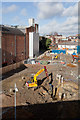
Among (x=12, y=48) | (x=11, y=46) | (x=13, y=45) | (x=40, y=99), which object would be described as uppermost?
(x=13, y=45)

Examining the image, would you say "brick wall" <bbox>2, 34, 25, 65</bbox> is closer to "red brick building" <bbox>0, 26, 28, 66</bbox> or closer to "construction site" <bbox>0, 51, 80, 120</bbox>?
"red brick building" <bbox>0, 26, 28, 66</bbox>

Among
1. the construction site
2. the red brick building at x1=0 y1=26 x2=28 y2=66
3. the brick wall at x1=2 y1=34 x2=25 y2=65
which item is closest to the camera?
the construction site

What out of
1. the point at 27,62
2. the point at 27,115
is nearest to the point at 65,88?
the point at 27,115

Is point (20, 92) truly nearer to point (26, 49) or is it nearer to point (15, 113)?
point (15, 113)

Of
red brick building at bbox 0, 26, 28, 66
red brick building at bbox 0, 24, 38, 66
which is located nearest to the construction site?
red brick building at bbox 0, 26, 28, 66

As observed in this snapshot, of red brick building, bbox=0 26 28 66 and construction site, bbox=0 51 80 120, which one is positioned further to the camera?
red brick building, bbox=0 26 28 66

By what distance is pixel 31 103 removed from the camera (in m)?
9.59

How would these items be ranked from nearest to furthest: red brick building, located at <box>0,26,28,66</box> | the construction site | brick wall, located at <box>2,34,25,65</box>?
the construction site, red brick building, located at <box>0,26,28,66</box>, brick wall, located at <box>2,34,25,65</box>

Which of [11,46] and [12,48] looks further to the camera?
[12,48]

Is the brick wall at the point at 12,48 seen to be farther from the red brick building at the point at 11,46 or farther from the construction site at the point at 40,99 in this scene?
the construction site at the point at 40,99

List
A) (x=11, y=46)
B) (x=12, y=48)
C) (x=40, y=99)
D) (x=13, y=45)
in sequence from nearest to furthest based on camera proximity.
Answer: (x=40, y=99) < (x=11, y=46) < (x=12, y=48) < (x=13, y=45)

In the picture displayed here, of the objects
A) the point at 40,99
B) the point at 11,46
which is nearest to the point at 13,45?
the point at 11,46

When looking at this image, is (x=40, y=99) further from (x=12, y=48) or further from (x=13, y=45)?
(x=13, y=45)

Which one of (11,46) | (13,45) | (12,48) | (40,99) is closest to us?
(40,99)
